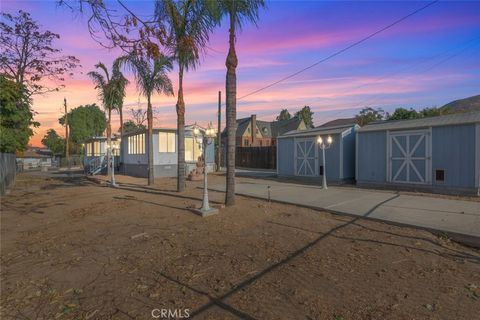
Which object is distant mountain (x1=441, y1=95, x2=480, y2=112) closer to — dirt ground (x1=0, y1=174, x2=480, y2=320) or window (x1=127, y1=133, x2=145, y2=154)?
window (x1=127, y1=133, x2=145, y2=154)

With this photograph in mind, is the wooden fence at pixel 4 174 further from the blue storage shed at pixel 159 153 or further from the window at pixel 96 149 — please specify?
the window at pixel 96 149

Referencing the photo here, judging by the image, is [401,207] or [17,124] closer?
[401,207]

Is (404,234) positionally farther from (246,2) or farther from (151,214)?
(246,2)

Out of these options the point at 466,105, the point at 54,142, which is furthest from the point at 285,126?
the point at 54,142

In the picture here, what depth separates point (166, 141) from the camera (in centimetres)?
2412

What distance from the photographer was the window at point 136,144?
82.7 feet

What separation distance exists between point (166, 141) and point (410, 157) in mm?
17351

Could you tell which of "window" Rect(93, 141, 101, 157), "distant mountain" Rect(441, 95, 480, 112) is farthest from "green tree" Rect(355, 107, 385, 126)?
"window" Rect(93, 141, 101, 157)

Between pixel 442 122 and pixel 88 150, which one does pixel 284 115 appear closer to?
pixel 88 150

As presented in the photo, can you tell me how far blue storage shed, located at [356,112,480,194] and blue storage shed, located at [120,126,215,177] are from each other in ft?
38.9

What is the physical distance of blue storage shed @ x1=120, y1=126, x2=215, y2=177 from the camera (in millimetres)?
23562

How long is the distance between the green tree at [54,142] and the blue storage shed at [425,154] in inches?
3343

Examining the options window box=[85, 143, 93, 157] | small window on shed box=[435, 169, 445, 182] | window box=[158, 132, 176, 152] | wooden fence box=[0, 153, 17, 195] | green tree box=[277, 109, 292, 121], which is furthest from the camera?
green tree box=[277, 109, 292, 121]

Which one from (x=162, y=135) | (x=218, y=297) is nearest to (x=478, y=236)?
(x=218, y=297)
